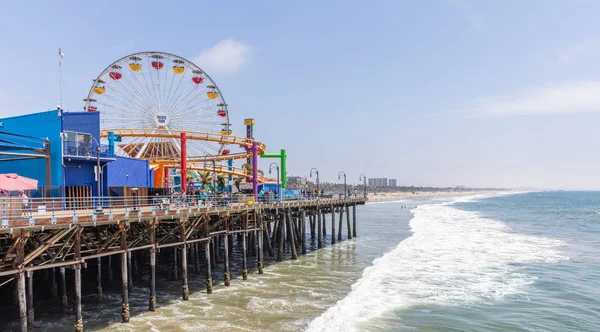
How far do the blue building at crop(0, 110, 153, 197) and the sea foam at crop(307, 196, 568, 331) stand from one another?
14.9 meters

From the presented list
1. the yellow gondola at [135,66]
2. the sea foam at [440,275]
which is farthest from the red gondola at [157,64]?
the sea foam at [440,275]

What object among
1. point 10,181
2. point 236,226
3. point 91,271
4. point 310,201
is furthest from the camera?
point 310,201

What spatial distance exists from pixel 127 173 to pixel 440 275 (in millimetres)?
21732

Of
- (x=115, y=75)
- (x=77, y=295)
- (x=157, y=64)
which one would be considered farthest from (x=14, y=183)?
(x=157, y=64)

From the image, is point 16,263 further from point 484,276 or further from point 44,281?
point 484,276

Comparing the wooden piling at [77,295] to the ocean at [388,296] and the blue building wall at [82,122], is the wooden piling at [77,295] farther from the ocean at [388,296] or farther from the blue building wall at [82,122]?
the blue building wall at [82,122]

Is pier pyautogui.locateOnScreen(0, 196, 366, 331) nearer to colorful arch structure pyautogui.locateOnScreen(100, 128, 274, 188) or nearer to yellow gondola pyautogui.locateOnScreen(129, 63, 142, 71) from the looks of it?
colorful arch structure pyautogui.locateOnScreen(100, 128, 274, 188)

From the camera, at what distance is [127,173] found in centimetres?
2939

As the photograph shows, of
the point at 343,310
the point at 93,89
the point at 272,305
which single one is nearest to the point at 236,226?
the point at 272,305

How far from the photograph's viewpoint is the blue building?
2377 centimetres

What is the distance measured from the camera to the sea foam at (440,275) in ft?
71.7

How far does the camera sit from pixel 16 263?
1484 centimetres

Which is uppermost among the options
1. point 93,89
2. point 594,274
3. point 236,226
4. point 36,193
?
point 93,89

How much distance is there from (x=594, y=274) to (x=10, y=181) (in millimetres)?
34428
